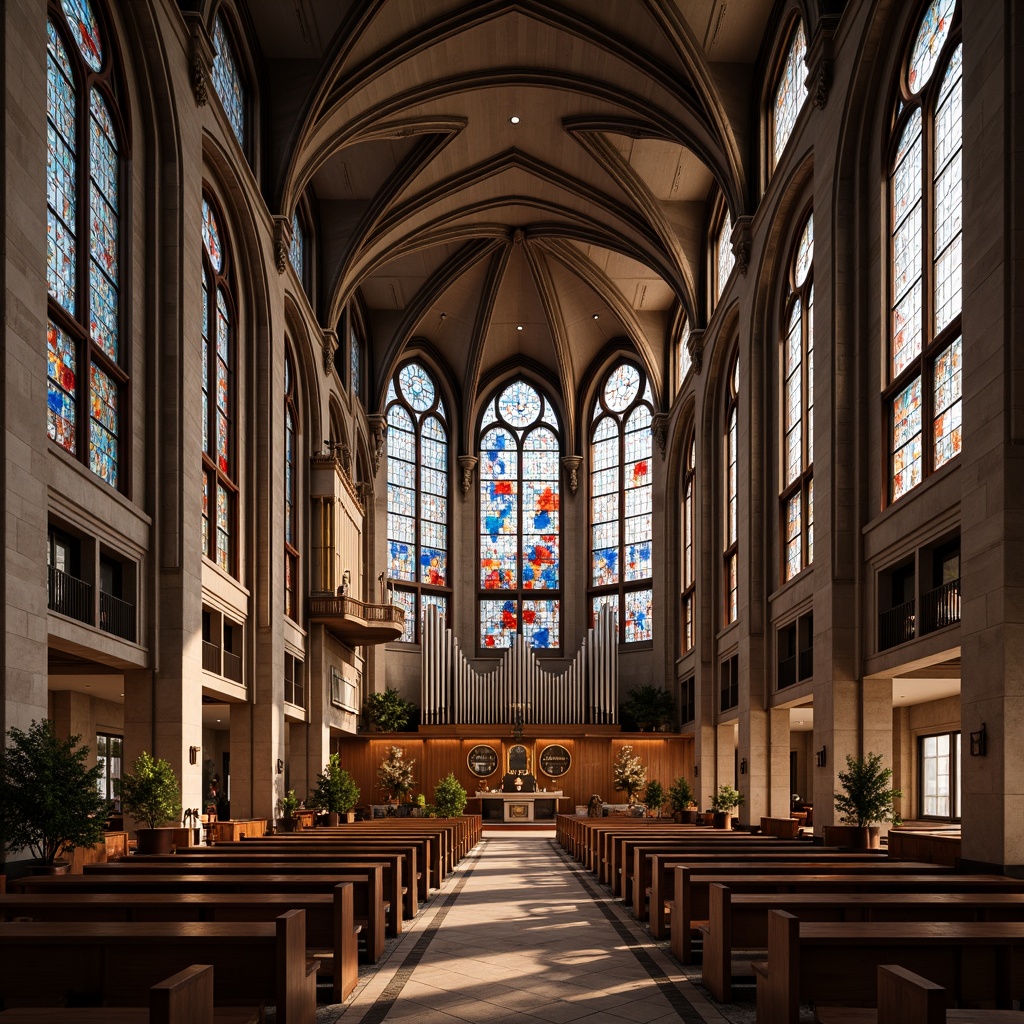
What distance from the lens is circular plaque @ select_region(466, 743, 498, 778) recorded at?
38969 mm

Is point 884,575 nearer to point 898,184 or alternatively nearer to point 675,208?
point 898,184

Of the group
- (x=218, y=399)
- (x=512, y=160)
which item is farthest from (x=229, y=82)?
(x=512, y=160)

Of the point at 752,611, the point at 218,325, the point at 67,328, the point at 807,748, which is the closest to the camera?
the point at 67,328

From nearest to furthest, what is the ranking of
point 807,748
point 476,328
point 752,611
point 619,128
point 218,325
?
1. point 218,325
2. point 752,611
3. point 619,128
4. point 807,748
5. point 476,328

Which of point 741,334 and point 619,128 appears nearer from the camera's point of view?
point 741,334

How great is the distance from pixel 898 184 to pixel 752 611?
1077 centimetres

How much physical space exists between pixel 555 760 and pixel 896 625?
22.5 m

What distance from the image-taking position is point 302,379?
31000mm

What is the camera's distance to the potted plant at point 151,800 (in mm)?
15844

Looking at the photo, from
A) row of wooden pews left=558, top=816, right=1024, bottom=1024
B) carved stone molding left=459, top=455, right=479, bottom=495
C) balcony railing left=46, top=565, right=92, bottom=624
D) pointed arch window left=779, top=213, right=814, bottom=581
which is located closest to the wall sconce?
row of wooden pews left=558, top=816, right=1024, bottom=1024

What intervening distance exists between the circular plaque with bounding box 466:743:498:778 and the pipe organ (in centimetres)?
90

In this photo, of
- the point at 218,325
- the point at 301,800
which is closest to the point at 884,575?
the point at 218,325

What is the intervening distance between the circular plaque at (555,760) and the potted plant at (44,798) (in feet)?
90.8

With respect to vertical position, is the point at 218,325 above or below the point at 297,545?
above
